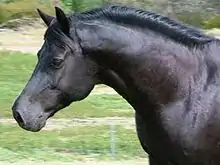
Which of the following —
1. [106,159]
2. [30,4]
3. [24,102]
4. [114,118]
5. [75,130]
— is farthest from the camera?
[30,4]

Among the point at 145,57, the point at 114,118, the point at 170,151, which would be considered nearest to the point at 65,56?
the point at 145,57

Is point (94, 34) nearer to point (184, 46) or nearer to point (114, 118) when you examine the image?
point (184, 46)

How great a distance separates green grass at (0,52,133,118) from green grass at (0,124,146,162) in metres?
1.55

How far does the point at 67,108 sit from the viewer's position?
1234 centimetres

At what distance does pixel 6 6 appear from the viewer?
26922mm

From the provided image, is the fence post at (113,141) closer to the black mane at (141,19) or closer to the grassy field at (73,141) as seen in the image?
the grassy field at (73,141)

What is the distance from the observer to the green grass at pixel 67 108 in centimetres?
1178

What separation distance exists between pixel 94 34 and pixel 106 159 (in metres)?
4.37

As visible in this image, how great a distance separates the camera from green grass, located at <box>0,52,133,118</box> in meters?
11.8

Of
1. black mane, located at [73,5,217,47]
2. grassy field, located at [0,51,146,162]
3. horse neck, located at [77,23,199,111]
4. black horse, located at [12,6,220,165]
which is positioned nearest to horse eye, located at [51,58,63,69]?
black horse, located at [12,6,220,165]

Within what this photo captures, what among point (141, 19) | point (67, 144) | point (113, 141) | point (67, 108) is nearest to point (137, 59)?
point (141, 19)

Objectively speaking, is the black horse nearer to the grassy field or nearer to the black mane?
the black mane

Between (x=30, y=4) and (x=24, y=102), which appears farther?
(x=30, y=4)

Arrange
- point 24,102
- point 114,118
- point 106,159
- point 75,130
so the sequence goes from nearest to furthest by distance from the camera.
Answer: point 24,102
point 106,159
point 75,130
point 114,118
